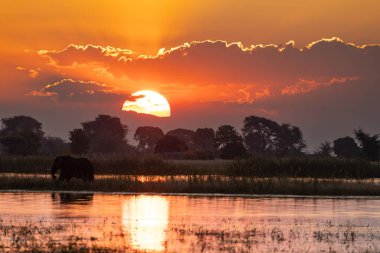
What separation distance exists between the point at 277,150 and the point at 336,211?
392 ft

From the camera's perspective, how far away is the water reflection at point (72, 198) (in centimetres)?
3500

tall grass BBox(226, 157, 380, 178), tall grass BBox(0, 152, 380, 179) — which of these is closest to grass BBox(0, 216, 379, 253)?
tall grass BBox(226, 157, 380, 178)

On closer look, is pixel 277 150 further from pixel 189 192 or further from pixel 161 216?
pixel 161 216

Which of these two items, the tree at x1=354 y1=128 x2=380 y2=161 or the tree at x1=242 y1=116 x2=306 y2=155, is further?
the tree at x1=242 y1=116 x2=306 y2=155

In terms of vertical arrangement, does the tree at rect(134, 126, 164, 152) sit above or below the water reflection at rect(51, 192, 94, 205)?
above

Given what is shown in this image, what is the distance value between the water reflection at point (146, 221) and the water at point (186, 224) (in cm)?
3

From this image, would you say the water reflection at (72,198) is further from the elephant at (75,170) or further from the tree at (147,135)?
the tree at (147,135)

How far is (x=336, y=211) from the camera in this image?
3244 cm

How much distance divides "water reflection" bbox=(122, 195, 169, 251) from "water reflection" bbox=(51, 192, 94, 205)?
6.70ft

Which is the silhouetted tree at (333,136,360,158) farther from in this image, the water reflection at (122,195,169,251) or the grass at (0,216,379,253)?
the grass at (0,216,379,253)

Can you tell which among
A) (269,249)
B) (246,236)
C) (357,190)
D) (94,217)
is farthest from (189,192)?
(269,249)

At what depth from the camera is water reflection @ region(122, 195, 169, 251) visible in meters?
20.7

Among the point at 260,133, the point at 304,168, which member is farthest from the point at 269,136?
the point at 304,168

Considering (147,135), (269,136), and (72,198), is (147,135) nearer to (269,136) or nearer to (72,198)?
(269,136)
